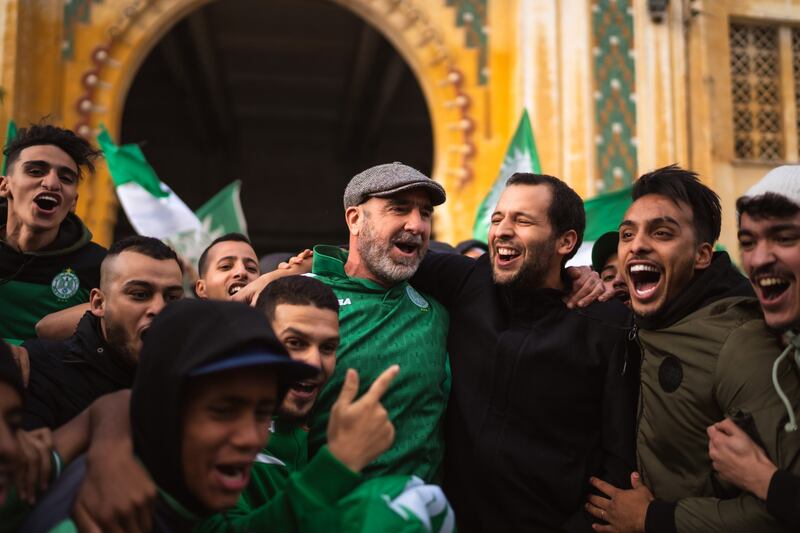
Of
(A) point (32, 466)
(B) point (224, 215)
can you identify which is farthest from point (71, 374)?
(B) point (224, 215)

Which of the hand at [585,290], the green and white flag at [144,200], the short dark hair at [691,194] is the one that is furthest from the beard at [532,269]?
the green and white flag at [144,200]

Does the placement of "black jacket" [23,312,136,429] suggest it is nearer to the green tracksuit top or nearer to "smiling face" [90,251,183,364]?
"smiling face" [90,251,183,364]

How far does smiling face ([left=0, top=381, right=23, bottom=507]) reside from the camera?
1629 millimetres

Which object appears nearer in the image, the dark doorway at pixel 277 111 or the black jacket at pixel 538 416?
the black jacket at pixel 538 416

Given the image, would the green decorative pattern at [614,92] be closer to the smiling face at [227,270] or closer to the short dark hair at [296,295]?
the smiling face at [227,270]

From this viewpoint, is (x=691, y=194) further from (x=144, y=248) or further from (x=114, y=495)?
(x=114, y=495)

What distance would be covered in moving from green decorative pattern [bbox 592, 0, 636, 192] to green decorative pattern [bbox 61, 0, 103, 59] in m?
5.15

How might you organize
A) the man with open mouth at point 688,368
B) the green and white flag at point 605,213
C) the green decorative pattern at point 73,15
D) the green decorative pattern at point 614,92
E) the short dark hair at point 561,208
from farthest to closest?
the green decorative pattern at point 614,92, the green decorative pattern at point 73,15, the green and white flag at point 605,213, the short dark hair at point 561,208, the man with open mouth at point 688,368

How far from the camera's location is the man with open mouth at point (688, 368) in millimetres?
2273

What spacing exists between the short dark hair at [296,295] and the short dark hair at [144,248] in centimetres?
57

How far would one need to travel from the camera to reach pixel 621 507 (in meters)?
2.53

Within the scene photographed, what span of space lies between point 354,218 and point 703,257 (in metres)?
1.28

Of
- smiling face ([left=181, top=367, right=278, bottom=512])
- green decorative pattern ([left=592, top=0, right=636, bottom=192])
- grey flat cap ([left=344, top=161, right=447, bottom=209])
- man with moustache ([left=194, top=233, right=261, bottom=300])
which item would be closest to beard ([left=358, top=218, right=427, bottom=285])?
grey flat cap ([left=344, top=161, right=447, bottom=209])

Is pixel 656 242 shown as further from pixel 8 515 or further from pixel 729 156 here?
pixel 729 156
